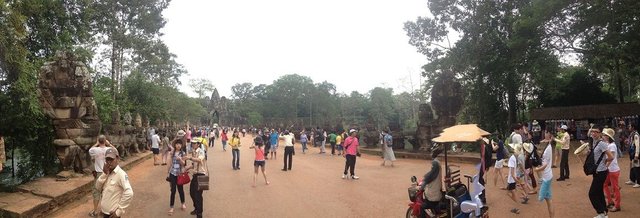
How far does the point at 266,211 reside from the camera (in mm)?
7988

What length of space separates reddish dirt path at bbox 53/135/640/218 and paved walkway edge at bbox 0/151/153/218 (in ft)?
0.66

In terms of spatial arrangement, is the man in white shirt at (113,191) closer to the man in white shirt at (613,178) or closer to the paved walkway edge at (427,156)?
the man in white shirt at (613,178)

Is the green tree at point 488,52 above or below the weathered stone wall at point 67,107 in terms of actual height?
above

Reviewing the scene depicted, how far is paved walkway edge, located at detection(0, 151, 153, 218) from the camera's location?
674 cm

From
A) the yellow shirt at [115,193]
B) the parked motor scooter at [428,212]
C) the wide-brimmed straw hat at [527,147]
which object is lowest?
the parked motor scooter at [428,212]

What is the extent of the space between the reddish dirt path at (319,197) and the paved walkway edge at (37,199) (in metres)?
0.20

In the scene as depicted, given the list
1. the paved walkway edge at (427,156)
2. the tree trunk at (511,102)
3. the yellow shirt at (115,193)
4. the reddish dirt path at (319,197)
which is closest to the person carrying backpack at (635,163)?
the reddish dirt path at (319,197)

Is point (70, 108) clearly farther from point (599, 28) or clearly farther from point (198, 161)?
point (599, 28)

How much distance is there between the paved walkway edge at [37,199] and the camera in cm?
674

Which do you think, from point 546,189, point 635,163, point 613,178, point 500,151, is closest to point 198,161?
point 546,189

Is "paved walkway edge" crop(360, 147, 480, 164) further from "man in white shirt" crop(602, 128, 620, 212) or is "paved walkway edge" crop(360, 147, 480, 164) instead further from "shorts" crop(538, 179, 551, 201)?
"shorts" crop(538, 179, 551, 201)

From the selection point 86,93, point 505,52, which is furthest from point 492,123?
point 86,93

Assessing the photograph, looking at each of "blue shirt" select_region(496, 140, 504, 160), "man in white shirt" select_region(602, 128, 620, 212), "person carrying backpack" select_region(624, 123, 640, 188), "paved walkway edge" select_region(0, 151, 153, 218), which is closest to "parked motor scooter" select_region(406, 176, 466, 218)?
"man in white shirt" select_region(602, 128, 620, 212)

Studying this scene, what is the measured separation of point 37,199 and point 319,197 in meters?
5.44
